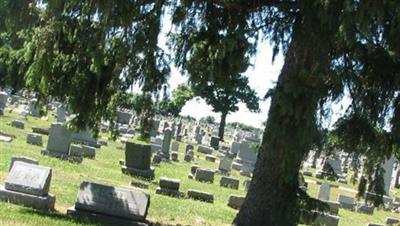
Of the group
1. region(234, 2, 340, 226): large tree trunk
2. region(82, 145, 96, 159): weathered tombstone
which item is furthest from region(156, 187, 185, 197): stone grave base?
region(82, 145, 96, 159): weathered tombstone

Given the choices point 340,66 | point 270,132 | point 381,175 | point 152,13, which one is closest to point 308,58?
point 340,66

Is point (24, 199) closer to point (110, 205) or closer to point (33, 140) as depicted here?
point (110, 205)

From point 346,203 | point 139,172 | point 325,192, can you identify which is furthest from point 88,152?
point 346,203

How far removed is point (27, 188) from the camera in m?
10.2

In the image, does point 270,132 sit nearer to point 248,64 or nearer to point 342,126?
point 248,64

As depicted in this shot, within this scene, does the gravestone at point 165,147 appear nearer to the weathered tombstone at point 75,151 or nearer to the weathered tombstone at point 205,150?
the weathered tombstone at point 75,151

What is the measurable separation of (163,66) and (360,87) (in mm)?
3257

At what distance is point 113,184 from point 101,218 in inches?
220

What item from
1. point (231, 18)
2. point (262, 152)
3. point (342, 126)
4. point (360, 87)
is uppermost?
point (231, 18)

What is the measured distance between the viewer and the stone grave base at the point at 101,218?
9805 mm

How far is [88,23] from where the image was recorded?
9484 mm

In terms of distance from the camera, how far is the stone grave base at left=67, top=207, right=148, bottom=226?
32.2 feet

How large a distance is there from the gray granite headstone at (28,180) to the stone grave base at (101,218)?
66cm

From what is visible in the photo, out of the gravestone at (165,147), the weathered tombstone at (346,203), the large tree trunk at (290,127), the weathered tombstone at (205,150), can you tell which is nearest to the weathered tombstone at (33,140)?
the gravestone at (165,147)
